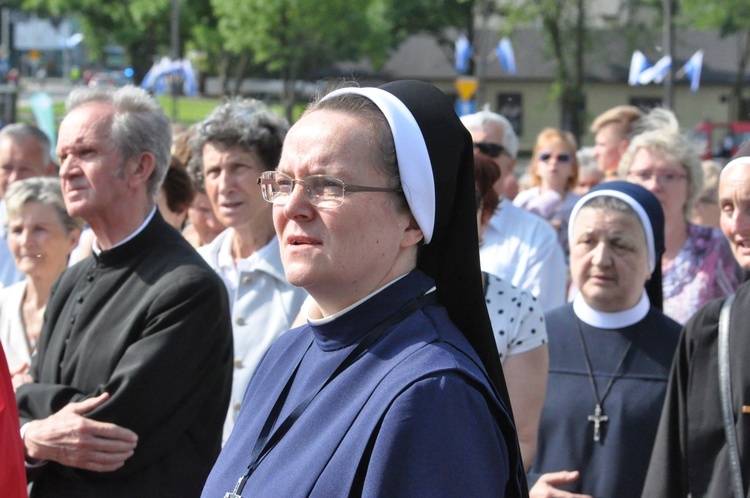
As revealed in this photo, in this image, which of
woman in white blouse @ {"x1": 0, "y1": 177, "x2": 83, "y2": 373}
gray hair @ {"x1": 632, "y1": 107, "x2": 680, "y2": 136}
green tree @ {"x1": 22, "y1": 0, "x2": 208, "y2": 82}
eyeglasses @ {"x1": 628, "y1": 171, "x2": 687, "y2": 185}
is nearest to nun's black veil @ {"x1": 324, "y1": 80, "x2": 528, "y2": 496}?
woman in white blouse @ {"x1": 0, "y1": 177, "x2": 83, "y2": 373}

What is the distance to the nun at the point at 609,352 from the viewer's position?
402 cm

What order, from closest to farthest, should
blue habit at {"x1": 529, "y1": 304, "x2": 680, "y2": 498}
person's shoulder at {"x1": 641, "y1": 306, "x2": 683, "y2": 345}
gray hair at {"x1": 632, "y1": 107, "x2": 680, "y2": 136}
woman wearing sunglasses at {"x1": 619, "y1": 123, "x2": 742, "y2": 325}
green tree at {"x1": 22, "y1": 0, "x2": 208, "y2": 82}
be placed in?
blue habit at {"x1": 529, "y1": 304, "x2": 680, "y2": 498}, person's shoulder at {"x1": 641, "y1": 306, "x2": 683, "y2": 345}, woman wearing sunglasses at {"x1": 619, "y1": 123, "x2": 742, "y2": 325}, gray hair at {"x1": 632, "y1": 107, "x2": 680, "y2": 136}, green tree at {"x1": 22, "y1": 0, "x2": 208, "y2": 82}

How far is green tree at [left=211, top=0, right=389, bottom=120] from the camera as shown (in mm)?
37906

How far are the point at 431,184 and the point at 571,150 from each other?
6.95 metres

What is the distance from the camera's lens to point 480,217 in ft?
14.0

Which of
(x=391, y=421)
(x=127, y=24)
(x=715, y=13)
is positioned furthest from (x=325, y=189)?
(x=127, y=24)

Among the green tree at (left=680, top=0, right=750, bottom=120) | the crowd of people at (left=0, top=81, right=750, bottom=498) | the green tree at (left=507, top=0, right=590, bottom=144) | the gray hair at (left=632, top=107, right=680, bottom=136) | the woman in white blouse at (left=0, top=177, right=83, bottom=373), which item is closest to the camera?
the crowd of people at (left=0, top=81, right=750, bottom=498)

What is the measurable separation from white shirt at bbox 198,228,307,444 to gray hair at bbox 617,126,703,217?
7.92 feet

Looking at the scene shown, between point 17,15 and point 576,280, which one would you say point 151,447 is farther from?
point 17,15

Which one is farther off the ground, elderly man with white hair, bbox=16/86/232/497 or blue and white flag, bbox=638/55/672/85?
blue and white flag, bbox=638/55/672/85

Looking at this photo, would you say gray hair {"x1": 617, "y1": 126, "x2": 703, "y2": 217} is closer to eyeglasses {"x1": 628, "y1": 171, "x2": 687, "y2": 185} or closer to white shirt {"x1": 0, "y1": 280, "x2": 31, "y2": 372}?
eyeglasses {"x1": 628, "y1": 171, "x2": 687, "y2": 185}

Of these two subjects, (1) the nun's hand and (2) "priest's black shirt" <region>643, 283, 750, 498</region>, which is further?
(1) the nun's hand

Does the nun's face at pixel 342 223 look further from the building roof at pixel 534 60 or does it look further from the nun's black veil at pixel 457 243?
the building roof at pixel 534 60

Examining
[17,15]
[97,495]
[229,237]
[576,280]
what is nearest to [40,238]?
[229,237]
